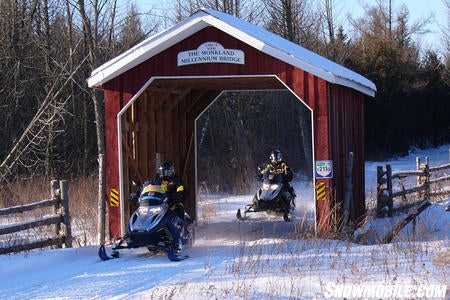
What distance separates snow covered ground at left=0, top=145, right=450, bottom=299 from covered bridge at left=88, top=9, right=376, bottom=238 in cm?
172

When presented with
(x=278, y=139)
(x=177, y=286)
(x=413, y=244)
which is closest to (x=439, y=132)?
(x=278, y=139)

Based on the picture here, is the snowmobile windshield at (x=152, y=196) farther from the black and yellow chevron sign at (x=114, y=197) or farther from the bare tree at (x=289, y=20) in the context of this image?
the bare tree at (x=289, y=20)

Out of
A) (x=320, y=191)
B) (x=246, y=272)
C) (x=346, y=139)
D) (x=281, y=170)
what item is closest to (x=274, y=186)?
(x=281, y=170)

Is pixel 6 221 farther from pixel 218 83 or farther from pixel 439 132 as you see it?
pixel 439 132

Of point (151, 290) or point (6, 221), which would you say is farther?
point (6, 221)

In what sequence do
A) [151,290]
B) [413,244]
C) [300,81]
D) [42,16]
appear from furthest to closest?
[42,16], [300,81], [413,244], [151,290]

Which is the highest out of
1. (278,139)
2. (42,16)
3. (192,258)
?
(42,16)

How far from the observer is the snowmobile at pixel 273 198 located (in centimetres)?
1568

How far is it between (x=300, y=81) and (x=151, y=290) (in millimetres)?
5883

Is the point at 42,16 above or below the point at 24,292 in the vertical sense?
above

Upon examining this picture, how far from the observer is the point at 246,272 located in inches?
344

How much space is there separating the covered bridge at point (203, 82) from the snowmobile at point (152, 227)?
2123mm

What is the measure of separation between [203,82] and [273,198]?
3235 millimetres

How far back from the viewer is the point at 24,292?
8.34 m
